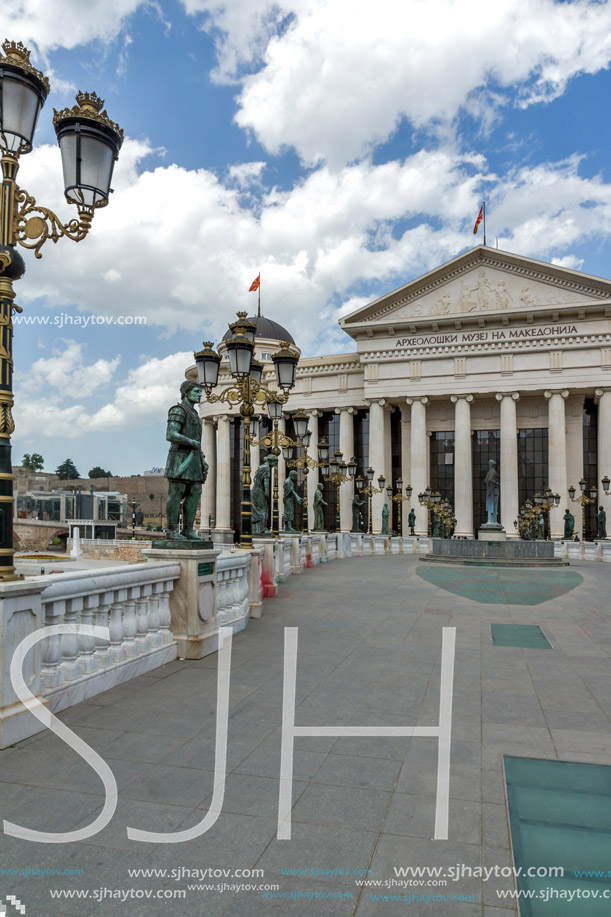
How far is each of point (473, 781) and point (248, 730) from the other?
6.33ft

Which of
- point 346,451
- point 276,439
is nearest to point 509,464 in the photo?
point 346,451

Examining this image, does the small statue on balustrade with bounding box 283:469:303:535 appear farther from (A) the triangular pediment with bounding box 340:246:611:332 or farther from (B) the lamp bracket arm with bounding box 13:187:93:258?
(A) the triangular pediment with bounding box 340:246:611:332

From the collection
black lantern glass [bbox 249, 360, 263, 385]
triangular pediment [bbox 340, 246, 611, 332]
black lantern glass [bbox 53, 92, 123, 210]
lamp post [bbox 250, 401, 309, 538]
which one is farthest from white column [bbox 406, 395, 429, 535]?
black lantern glass [bbox 53, 92, 123, 210]

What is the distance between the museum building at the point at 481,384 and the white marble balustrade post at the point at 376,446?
0.12m

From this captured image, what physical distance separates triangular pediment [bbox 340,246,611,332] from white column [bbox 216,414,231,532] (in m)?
16.3

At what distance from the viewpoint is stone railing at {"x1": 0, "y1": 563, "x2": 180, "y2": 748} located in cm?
511

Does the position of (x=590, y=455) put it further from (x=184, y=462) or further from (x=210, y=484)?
(x=184, y=462)

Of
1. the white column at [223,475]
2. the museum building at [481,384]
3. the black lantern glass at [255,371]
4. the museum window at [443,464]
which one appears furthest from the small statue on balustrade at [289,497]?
the white column at [223,475]

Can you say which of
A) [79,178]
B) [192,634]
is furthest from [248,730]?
[79,178]

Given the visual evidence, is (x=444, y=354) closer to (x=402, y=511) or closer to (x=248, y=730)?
(x=402, y=511)

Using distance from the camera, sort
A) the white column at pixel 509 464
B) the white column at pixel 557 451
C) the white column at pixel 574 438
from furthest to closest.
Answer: the white column at pixel 574 438 → the white column at pixel 509 464 → the white column at pixel 557 451

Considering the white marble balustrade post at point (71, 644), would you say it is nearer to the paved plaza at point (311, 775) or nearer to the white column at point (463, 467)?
the paved plaza at point (311, 775)

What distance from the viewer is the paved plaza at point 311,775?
325cm

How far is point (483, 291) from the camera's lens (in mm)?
48375
